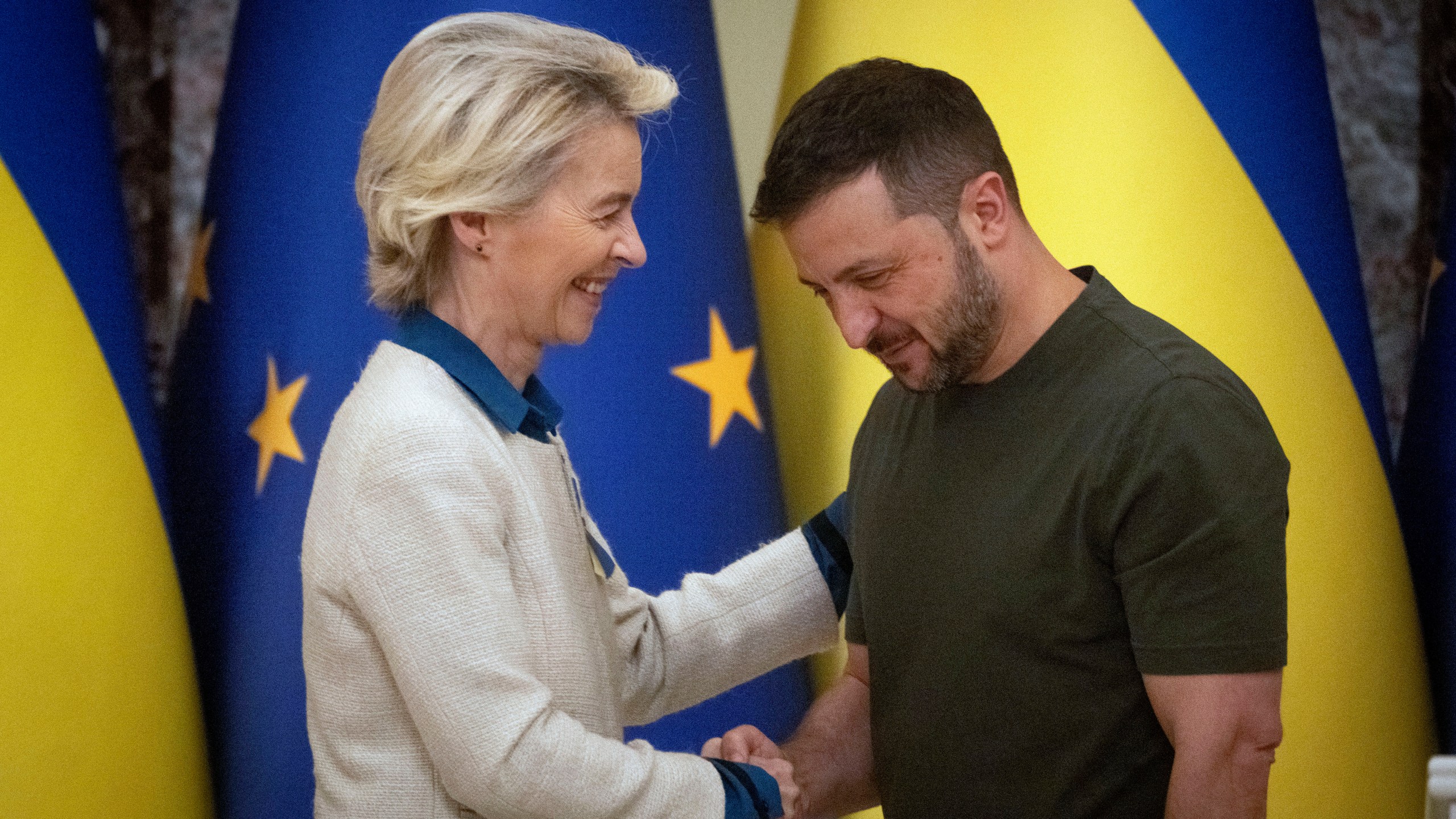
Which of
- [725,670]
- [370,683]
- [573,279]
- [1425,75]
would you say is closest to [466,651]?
[370,683]

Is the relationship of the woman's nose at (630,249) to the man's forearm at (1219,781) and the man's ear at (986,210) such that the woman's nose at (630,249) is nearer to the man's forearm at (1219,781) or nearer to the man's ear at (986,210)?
the man's ear at (986,210)

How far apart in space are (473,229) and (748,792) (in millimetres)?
422

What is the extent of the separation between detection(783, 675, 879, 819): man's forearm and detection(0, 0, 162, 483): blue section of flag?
680mm

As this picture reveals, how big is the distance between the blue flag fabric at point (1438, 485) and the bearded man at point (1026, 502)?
49 cm

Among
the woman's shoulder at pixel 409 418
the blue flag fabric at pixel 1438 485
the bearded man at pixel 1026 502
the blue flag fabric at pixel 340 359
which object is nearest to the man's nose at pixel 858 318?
the bearded man at pixel 1026 502

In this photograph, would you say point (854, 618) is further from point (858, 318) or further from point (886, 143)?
point (886, 143)

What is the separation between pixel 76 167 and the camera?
3.87 feet

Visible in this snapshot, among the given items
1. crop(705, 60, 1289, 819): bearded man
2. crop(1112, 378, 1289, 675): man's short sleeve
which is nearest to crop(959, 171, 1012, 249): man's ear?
crop(705, 60, 1289, 819): bearded man

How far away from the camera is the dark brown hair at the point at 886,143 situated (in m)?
0.83

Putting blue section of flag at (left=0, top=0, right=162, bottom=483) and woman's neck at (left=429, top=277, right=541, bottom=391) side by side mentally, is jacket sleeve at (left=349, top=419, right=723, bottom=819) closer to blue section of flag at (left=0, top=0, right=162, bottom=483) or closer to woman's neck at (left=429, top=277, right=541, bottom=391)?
woman's neck at (left=429, top=277, right=541, bottom=391)

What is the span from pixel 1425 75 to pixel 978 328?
725mm

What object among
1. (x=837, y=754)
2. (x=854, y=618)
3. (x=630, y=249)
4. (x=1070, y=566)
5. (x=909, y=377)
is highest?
(x=630, y=249)

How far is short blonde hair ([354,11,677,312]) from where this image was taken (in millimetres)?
805

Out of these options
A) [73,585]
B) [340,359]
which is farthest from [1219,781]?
[73,585]
